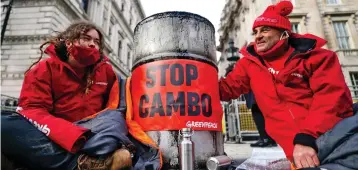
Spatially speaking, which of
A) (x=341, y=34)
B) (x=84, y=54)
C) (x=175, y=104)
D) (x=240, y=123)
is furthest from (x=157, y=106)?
(x=341, y=34)

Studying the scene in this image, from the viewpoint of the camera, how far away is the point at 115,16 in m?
26.9

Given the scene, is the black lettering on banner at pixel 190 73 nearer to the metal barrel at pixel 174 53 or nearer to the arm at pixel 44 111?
the metal barrel at pixel 174 53

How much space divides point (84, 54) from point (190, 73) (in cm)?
83

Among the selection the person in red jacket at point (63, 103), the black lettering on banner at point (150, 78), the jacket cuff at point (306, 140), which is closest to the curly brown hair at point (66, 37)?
the person in red jacket at point (63, 103)

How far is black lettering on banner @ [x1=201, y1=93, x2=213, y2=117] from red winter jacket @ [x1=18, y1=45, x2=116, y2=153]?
0.84 meters

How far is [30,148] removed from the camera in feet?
4.58

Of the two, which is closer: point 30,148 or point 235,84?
point 30,148

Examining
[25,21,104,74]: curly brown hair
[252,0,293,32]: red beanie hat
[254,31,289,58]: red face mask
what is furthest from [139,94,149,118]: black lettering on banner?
[252,0,293,32]: red beanie hat

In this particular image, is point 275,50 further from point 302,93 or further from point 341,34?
point 341,34

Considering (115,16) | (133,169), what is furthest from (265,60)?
(115,16)

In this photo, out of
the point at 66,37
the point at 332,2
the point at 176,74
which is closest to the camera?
the point at 176,74

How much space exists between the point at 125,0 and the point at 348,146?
32707mm

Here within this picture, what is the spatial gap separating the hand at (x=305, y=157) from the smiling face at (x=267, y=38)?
0.89 meters

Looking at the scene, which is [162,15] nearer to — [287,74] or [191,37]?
[191,37]
